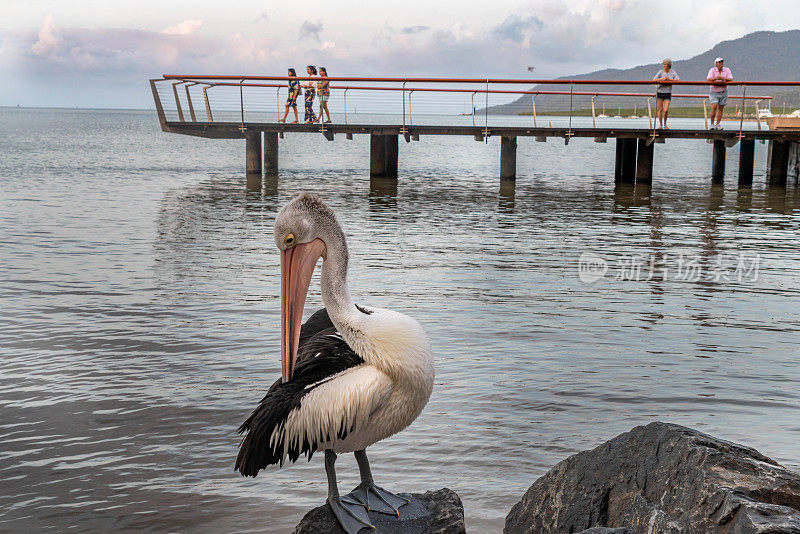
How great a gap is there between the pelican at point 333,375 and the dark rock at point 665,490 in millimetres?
630

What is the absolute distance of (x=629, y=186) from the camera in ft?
74.3

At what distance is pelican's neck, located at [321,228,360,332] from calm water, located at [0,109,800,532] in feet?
3.62

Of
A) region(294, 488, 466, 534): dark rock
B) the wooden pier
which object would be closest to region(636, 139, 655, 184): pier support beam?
the wooden pier

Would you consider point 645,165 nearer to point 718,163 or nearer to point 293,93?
point 718,163

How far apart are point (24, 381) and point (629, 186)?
19348 millimetres

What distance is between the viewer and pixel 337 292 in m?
3.29

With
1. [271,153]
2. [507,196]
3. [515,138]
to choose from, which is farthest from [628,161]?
[271,153]

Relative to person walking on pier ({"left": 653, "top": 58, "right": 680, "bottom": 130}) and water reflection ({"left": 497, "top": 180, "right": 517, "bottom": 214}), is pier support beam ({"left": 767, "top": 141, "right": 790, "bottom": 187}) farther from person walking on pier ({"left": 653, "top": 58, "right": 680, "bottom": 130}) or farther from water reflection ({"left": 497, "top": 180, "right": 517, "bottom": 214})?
water reflection ({"left": 497, "top": 180, "right": 517, "bottom": 214})

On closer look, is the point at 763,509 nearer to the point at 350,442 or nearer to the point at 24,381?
the point at 350,442

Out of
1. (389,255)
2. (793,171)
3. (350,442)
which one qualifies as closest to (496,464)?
(350,442)

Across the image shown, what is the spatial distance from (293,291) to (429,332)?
386cm

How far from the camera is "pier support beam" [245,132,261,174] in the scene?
930 inches

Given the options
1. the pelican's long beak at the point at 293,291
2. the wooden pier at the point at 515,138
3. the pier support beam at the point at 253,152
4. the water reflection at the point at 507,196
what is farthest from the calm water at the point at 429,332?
the pier support beam at the point at 253,152

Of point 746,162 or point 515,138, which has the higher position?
point 515,138
